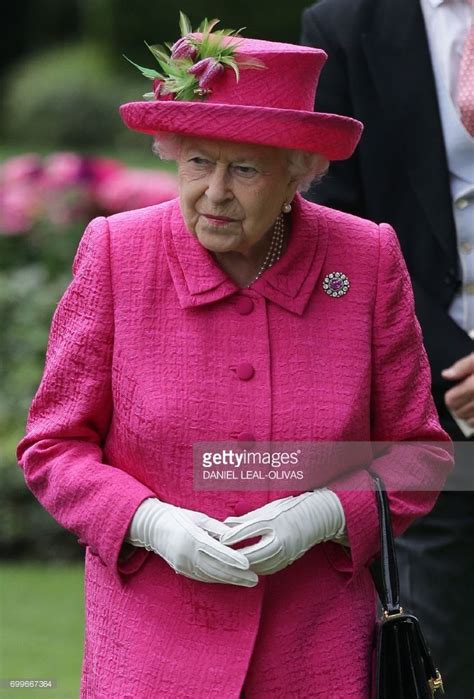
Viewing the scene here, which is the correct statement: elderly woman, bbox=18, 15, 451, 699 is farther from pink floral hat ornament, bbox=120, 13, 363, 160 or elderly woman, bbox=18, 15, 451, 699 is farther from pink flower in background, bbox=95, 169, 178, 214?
pink flower in background, bbox=95, 169, 178, 214

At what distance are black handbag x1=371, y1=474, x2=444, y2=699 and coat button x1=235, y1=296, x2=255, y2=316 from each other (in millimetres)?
410

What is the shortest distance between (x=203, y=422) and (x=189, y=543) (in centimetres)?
24

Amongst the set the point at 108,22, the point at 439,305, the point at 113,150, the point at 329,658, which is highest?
the point at 439,305

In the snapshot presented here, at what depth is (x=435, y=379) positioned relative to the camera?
3.75 m

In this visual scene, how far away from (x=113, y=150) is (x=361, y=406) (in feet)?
51.5

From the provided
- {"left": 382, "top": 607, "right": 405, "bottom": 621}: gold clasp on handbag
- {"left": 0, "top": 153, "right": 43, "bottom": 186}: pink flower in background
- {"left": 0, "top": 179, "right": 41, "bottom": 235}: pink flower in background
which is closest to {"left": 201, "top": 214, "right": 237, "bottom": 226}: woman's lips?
{"left": 382, "top": 607, "right": 405, "bottom": 621}: gold clasp on handbag

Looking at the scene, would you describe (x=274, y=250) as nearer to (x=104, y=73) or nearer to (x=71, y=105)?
(x=71, y=105)

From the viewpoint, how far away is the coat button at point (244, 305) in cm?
301

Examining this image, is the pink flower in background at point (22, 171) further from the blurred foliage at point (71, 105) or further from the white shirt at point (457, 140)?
the blurred foliage at point (71, 105)

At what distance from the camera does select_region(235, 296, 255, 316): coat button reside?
3006 mm

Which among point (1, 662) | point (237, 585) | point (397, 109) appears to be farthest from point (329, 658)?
point (1, 662)

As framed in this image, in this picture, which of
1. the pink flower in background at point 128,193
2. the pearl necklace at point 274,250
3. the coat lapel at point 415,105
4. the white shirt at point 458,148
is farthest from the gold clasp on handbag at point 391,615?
the pink flower in background at point 128,193

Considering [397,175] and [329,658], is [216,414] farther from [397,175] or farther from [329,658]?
[397,175]

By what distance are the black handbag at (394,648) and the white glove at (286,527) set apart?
0.32 feet
